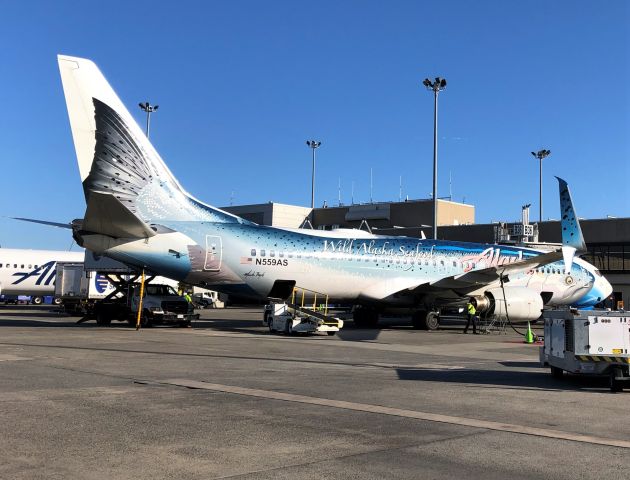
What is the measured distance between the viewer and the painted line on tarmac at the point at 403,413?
790 cm

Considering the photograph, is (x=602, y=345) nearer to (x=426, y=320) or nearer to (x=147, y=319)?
(x=426, y=320)

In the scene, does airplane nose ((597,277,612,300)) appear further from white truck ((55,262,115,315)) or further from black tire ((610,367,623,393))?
white truck ((55,262,115,315))

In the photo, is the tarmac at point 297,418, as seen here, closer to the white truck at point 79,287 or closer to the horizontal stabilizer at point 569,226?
the horizontal stabilizer at point 569,226

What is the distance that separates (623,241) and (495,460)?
47.8m

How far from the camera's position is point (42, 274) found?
55531mm

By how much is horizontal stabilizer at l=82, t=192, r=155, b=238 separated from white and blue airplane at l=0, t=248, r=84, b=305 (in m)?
34.0

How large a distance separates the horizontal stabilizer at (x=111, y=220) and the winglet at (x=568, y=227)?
48.7 ft

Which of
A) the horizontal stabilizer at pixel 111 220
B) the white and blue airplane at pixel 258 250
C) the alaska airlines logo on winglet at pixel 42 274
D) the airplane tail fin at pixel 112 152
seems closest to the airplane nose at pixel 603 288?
the white and blue airplane at pixel 258 250

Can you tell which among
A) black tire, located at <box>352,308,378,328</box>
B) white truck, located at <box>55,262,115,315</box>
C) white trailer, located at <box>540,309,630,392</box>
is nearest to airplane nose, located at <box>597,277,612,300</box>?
black tire, located at <box>352,308,378,328</box>

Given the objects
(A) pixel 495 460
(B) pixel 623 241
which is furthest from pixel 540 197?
(A) pixel 495 460

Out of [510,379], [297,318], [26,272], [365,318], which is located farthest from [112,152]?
[26,272]

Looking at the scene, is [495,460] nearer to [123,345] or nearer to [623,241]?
[123,345]

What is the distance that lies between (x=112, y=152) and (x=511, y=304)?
1795cm

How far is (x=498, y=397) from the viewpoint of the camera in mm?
11000
